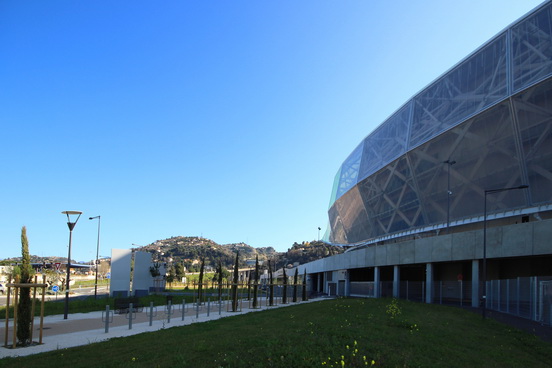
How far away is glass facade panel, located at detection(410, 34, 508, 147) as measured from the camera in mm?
32844

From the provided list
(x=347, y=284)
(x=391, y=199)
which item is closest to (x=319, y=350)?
(x=391, y=199)

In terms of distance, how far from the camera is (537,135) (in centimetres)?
2956

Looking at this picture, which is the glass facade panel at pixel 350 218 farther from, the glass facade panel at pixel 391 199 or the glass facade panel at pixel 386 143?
the glass facade panel at pixel 386 143

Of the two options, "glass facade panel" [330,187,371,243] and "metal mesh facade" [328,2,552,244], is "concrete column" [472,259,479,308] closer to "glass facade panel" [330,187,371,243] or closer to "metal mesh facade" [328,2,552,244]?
"metal mesh facade" [328,2,552,244]

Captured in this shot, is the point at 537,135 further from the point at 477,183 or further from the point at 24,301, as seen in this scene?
the point at 24,301

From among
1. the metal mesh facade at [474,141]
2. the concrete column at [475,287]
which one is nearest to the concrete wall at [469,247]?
the concrete column at [475,287]

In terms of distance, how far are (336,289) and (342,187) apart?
646 inches

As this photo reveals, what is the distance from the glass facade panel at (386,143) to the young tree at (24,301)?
3525cm

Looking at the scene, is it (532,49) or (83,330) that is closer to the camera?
(83,330)

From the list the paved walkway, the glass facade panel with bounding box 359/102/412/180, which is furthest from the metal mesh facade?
the paved walkway

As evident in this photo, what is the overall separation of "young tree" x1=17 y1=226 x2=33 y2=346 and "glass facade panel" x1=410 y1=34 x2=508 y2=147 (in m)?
30.9

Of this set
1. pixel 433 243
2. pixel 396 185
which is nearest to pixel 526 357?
pixel 433 243

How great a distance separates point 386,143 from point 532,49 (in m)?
21.3

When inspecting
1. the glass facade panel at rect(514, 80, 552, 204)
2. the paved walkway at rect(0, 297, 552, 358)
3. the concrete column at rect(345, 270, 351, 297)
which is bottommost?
the concrete column at rect(345, 270, 351, 297)
